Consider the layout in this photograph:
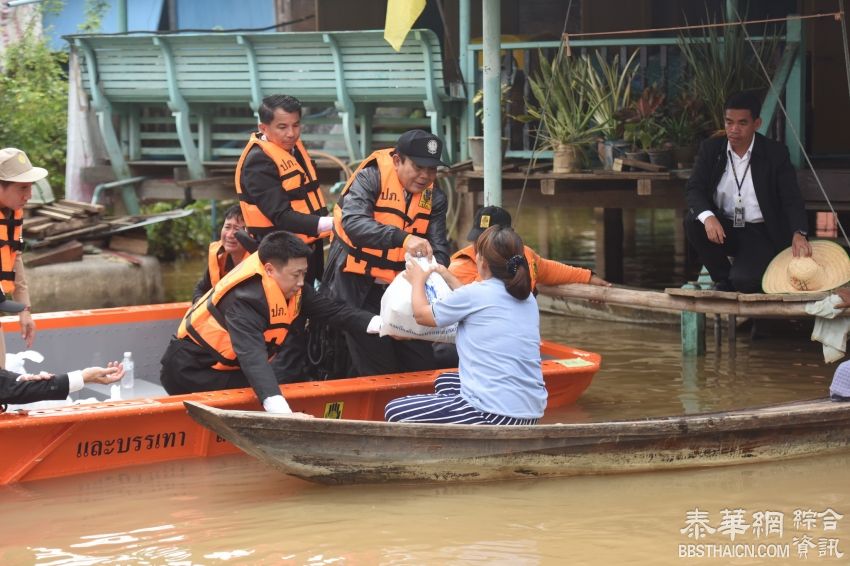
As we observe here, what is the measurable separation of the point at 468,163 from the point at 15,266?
442cm

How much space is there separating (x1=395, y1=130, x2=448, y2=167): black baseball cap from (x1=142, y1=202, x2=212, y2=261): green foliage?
323 inches

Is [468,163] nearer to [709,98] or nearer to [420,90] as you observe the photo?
[420,90]

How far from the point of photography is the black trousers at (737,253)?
7.77 metres

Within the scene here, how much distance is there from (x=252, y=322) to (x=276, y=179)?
1.29 m

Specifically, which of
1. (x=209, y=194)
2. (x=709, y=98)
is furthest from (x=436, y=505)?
(x=209, y=194)

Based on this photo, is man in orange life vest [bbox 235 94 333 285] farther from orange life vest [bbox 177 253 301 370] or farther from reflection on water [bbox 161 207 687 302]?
reflection on water [bbox 161 207 687 302]

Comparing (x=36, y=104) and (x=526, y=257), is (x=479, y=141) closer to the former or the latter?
(x=526, y=257)

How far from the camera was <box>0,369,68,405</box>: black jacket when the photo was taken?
5.48 metres

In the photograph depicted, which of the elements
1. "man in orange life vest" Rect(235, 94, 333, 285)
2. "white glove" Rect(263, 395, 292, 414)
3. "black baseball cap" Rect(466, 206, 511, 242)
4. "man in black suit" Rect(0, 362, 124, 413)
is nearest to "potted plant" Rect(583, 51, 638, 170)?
"black baseball cap" Rect(466, 206, 511, 242)

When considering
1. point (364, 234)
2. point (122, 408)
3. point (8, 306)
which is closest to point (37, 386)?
point (122, 408)

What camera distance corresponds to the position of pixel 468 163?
398 inches

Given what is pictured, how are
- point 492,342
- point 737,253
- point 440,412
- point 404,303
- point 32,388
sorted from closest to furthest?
point 32,388 → point 492,342 → point 440,412 → point 404,303 → point 737,253

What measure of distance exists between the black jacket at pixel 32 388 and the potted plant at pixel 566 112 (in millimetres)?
4725

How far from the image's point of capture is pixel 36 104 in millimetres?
13047
